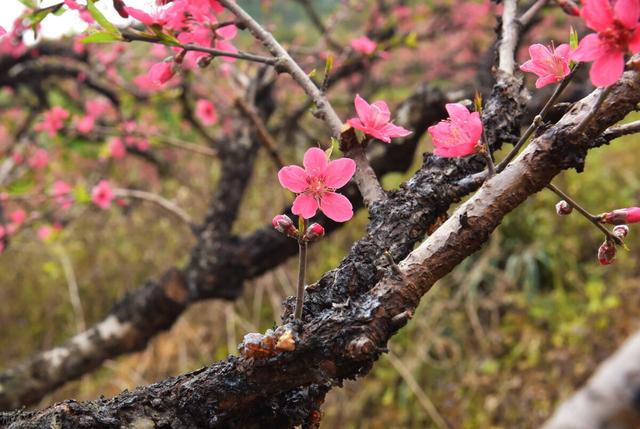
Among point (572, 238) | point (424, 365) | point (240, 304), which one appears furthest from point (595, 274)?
point (240, 304)

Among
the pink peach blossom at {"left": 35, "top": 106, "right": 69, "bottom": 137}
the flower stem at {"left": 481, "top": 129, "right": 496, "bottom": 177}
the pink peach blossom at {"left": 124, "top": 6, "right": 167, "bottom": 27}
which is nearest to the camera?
A: the flower stem at {"left": 481, "top": 129, "right": 496, "bottom": 177}

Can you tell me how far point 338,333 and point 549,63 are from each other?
0.49m

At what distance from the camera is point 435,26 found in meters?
5.05

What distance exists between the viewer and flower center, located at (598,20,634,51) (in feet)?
2.28

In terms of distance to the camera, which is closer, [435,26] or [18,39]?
[18,39]

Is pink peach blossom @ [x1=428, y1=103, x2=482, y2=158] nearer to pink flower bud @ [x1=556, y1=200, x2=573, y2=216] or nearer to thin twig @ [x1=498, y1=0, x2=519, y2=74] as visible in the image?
pink flower bud @ [x1=556, y1=200, x2=573, y2=216]

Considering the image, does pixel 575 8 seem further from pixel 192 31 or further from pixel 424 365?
pixel 424 365

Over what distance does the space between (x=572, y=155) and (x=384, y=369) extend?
10.1ft

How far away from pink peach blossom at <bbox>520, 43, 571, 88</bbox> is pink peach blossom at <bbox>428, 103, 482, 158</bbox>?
0.43ft

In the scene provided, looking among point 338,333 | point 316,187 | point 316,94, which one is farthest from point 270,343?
point 316,94

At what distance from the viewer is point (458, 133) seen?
0.82 meters

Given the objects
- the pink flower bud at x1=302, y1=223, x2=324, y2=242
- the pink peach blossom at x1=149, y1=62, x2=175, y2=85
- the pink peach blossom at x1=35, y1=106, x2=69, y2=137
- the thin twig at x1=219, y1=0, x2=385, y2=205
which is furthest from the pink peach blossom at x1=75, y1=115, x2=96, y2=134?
the pink flower bud at x1=302, y1=223, x2=324, y2=242

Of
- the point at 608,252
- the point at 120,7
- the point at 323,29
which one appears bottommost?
the point at 608,252

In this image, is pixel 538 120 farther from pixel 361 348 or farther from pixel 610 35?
pixel 361 348
